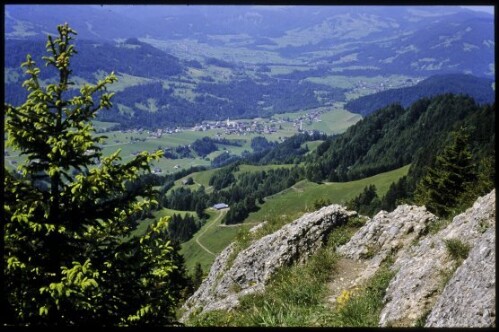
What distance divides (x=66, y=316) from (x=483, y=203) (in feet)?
→ 31.5

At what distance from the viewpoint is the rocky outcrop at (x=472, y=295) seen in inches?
221

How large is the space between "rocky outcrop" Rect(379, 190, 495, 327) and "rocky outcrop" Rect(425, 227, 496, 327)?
3.52 ft

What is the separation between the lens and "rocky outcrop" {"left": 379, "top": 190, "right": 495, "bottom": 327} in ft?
27.5

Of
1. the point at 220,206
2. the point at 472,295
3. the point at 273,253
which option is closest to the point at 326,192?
the point at 220,206

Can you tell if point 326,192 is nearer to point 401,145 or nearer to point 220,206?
point 220,206

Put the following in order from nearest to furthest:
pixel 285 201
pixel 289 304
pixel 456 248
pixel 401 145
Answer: pixel 289 304 → pixel 456 248 → pixel 285 201 → pixel 401 145

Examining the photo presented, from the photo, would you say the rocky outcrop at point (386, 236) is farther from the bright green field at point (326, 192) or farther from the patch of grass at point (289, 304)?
the bright green field at point (326, 192)

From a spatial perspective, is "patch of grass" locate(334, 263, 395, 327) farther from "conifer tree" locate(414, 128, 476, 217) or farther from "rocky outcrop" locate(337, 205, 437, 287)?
"conifer tree" locate(414, 128, 476, 217)

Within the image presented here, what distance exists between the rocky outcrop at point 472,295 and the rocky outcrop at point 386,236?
6531 millimetres

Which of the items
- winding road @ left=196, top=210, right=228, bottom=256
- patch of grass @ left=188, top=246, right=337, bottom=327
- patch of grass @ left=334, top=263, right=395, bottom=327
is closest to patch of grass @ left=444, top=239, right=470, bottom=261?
patch of grass @ left=334, top=263, right=395, bottom=327

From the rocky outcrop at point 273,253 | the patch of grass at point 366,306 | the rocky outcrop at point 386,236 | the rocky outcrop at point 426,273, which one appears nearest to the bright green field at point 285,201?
the rocky outcrop at point 273,253

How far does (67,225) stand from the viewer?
8.64 meters

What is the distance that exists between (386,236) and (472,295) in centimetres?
918

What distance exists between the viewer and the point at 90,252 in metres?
8.88
